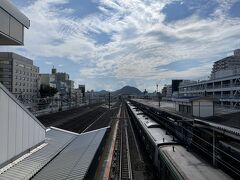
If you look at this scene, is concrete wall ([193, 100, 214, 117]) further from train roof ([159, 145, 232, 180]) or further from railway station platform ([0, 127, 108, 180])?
train roof ([159, 145, 232, 180])

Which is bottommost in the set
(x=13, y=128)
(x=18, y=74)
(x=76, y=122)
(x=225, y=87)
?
(x=76, y=122)

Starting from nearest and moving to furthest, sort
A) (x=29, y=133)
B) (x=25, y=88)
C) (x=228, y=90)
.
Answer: (x=29, y=133), (x=228, y=90), (x=25, y=88)

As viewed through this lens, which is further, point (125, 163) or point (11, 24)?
point (125, 163)

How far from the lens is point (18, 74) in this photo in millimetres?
96625

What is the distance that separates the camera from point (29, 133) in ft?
61.1

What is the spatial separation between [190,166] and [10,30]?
10.1 metres

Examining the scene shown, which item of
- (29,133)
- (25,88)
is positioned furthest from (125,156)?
(25,88)

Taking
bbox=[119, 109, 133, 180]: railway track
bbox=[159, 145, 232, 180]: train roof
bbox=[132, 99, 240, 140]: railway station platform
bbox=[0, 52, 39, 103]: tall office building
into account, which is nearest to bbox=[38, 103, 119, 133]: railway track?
bbox=[119, 109, 133, 180]: railway track

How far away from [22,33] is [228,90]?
49629 mm

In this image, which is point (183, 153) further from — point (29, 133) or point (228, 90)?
point (228, 90)

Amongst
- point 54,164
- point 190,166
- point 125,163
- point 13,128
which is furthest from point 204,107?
point 13,128

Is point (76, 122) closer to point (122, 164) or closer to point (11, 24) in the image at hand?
point (122, 164)

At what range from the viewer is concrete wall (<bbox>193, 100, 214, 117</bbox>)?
42.9 meters

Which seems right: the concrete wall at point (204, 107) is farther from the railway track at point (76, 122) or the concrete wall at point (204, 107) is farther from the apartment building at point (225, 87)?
the railway track at point (76, 122)
